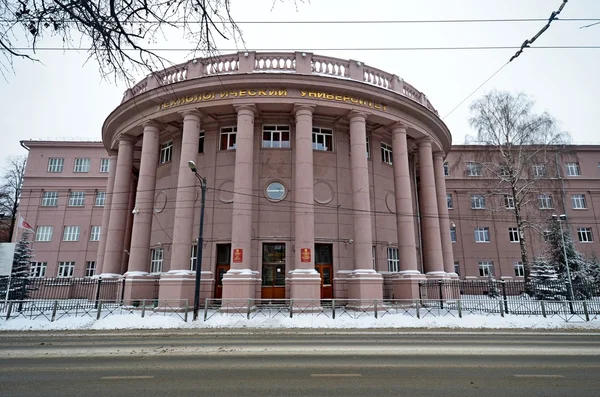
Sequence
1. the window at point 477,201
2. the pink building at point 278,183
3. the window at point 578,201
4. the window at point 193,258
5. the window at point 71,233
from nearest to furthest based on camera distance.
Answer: the pink building at point 278,183, the window at point 193,258, the window at point 71,233, the window at point 477,201, the window at point 578,201

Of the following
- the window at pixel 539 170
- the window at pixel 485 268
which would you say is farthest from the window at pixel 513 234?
the window at pixel 539 170

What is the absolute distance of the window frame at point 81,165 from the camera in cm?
4234

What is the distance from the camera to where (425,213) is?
82.5 ft

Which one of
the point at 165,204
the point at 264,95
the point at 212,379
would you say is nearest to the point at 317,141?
the point at 264,95

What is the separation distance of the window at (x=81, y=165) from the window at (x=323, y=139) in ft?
106

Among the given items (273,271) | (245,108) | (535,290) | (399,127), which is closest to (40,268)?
(273,271)

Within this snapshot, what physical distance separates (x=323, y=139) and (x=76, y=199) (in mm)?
33314

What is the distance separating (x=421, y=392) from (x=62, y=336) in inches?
511

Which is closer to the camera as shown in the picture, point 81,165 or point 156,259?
point 156,259

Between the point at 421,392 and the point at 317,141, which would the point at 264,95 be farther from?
the point at 421,392

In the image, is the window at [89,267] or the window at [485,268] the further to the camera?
the window at [89,267]

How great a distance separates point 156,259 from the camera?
76.3ft

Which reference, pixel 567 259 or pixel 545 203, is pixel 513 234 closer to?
pixel 545 203

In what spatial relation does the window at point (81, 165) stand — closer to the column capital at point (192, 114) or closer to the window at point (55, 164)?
the window at point (55, 164)
